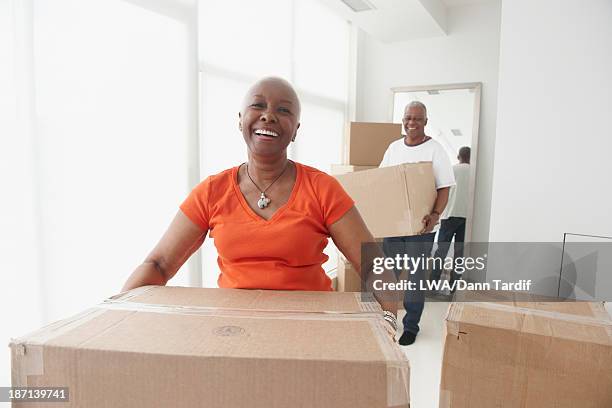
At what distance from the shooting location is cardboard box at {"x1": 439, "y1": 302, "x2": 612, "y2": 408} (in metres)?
0.79

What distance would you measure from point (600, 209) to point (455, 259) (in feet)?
5.82

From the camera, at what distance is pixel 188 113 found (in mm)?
2217

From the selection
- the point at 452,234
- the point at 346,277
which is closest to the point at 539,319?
the point at 346,277

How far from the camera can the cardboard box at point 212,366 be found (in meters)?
0.54

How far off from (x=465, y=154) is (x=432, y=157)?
5.13 feet

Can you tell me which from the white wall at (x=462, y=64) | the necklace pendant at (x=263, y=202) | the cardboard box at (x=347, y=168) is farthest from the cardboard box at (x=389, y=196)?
the white wall at (x=462, y=64)

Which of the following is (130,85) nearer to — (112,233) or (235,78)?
(112,233)

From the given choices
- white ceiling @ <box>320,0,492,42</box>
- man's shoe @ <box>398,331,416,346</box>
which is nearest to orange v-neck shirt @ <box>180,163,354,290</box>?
man's shoe @ <box>398,331,416,346</box>

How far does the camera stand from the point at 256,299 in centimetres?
82

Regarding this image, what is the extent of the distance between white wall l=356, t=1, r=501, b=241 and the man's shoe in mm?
1589

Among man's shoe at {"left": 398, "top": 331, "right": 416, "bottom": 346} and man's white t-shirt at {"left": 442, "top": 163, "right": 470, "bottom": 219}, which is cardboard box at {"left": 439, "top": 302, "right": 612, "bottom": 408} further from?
man's white t-shirt at {"left": 442, "top": 163, "right": 470, "bottom": 219}

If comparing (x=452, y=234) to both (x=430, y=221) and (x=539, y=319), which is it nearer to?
(x=430, y=221)

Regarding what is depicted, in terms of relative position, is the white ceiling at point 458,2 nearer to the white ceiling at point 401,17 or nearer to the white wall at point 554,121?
the white ceiling at point 401,17

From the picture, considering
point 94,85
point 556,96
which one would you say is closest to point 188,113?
point 94,85
